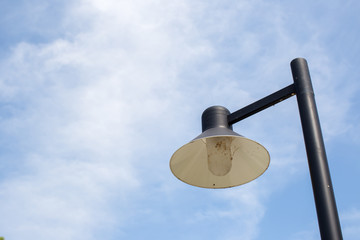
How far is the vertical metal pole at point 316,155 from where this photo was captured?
2.96 m

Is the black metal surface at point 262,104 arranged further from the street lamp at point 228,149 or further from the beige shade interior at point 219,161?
the beige shade interior at point 219,161

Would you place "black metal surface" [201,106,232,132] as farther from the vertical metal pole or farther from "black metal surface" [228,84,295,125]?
the vertical metal pole

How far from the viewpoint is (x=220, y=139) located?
3.99 metres

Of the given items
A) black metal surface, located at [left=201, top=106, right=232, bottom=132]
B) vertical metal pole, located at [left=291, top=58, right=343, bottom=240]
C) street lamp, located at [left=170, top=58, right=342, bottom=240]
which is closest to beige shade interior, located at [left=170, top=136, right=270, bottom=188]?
street lamp, located at [left=170, top=58, right=342, bottom=240]

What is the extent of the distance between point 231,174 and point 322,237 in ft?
4.37

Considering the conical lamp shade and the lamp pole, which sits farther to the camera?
the conical lamp shade

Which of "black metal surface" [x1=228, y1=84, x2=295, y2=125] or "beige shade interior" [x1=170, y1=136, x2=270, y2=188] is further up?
"black metal surface" [x1=228, y1=84, x2=295, y2=125]

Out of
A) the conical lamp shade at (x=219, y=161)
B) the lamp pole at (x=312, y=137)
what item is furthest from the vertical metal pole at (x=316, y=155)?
the conical lamp shade at (x=219, y=161)

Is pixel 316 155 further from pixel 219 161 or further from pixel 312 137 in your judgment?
pixel 219 161

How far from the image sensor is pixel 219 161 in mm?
4055

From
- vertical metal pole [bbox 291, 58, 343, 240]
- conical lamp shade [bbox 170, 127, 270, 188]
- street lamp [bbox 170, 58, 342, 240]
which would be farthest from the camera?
conical lamp shade [bbox 170, 127, 270, 188]

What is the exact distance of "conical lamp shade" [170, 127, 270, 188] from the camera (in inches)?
158

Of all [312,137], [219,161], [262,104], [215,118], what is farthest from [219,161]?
[312,137]

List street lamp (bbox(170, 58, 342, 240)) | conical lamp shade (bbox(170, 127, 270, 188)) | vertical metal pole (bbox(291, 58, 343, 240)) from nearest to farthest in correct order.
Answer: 1. vertical metal pole (bbox(291, 58, 343, 240))
2. street lamp (bbox(170, 58, 342, 240))
3. conical lamp shade (bbox(170, 127, 270, 188))
